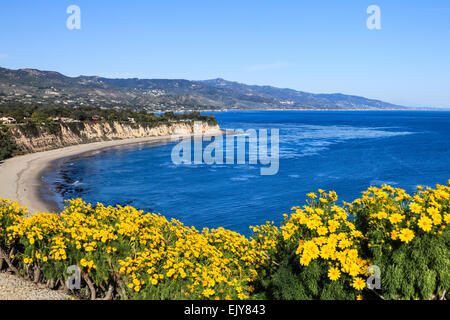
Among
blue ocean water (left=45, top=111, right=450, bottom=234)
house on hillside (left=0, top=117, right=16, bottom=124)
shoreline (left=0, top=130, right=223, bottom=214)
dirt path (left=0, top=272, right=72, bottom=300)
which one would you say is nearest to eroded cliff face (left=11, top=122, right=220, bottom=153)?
shoreline (left=0, top=130, right=223, bottom=214)

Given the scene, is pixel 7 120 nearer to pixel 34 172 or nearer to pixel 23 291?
pixel 34 172

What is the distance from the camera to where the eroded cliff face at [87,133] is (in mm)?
78688

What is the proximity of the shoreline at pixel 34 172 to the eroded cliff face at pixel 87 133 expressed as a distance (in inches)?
121

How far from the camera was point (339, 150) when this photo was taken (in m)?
87.9

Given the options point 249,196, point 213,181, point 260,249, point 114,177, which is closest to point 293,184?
point 249,196

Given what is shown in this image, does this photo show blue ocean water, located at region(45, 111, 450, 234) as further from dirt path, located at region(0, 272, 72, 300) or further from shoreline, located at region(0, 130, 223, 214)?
dirt path, located at region(0, 272, 72, 300)

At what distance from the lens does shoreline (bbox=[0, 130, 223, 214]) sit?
38.4 metres

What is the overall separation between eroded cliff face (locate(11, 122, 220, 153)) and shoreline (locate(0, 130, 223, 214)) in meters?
3.07

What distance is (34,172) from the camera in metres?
56.3

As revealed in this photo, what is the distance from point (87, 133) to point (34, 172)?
4865 centimetres
